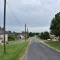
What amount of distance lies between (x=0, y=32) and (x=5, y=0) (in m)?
102

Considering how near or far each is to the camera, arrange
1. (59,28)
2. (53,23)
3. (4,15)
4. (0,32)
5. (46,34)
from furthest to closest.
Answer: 1. (46,34)
2. (0,32)
3. (53,23)
4. (59,28)
5. (4,15)

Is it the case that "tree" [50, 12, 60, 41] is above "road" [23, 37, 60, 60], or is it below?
above

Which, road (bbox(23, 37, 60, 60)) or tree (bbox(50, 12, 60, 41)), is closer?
road (bbox(23, 37, 60, 60))

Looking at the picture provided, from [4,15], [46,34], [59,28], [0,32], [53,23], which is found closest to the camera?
[4,15]

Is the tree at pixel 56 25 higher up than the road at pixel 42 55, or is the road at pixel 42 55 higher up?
the tree at pixel 56 25

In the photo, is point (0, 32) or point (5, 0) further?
point (0, 32)

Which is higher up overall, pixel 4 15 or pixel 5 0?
pixel 5 0

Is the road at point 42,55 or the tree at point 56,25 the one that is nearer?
the road at point 42,55

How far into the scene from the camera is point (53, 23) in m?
90.2

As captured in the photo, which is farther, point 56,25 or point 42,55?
point 56,25

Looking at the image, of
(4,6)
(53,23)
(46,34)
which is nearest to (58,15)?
(53,23)

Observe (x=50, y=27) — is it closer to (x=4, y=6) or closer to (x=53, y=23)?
(x=53, y=23)

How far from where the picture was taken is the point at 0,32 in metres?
134

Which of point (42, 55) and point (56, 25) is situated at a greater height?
point (56, 25)
